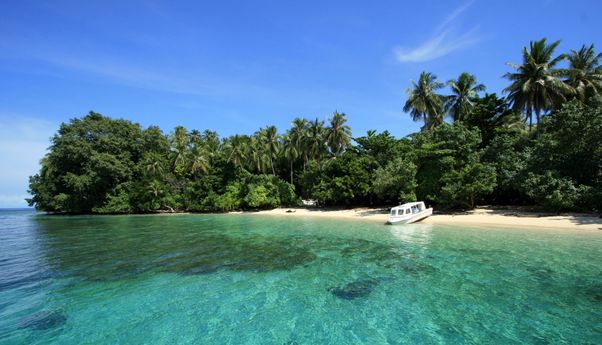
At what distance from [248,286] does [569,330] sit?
9.04 m

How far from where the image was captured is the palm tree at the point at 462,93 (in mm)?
42844

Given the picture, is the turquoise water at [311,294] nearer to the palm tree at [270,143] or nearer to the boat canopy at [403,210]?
the boat canopy at [403,210]

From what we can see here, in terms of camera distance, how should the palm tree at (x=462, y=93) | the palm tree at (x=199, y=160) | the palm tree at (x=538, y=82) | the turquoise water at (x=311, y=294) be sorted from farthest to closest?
the palm tree at (x=199, y=160)
the palm tree at (x=462, y=93)
the palm tree at (x=538, y=82)
the turquoise water at (x=311, y=294)

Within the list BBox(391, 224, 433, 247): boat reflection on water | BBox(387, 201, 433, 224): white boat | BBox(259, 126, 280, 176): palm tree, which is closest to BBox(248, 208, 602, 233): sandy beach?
BBox(387, 201, 433, 224): white boat

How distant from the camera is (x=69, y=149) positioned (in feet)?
159

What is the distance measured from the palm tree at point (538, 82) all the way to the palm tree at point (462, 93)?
29.9 feet

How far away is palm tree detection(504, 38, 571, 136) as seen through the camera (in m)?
31.5

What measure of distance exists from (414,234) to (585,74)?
33.3 meters

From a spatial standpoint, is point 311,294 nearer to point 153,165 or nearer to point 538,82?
point 538,82

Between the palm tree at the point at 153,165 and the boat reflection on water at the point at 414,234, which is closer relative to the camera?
the boat reflection on water at the point at 414,234

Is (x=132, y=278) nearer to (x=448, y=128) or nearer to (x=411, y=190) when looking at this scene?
(x=411, y=190)

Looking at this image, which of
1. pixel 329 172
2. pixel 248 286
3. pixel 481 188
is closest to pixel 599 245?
pixel 481 188

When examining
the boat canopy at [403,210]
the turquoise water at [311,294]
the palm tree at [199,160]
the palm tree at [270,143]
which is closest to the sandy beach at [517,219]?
the boat canopy at [403,210]

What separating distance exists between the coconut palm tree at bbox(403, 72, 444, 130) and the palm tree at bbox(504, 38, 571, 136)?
39.4ft
